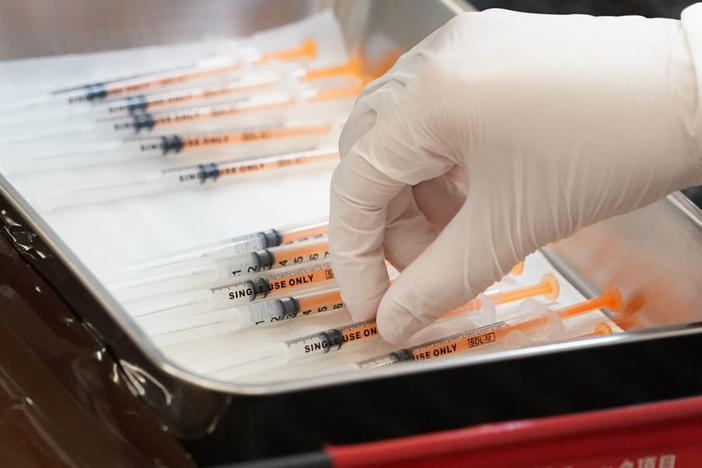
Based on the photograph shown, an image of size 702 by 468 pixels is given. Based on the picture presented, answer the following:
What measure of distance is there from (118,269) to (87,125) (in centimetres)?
39

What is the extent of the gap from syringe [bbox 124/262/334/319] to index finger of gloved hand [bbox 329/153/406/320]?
0.30 feet

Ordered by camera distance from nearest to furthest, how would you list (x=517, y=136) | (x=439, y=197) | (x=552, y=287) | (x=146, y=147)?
(x=517, y=136) → (x=439, y=197) → (x=552, y=287) → (x=146, y=147)

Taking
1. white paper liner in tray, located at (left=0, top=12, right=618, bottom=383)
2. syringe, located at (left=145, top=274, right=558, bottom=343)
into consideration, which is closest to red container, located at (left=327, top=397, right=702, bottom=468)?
white paper liner in tray, located at (left=0, top=12, right=618, bottom=383)

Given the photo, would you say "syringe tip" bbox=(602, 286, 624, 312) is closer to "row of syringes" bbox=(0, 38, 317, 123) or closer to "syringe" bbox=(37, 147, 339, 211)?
"syringe" bbox=(37, 147, 339, 211)

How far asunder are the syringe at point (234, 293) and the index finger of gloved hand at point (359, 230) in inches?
3.6

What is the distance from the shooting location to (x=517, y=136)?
3.33ft

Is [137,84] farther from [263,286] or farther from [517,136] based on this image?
[517,136]

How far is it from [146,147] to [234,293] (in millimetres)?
425

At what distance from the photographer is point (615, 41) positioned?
104 cm

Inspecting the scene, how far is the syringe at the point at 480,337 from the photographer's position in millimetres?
1152

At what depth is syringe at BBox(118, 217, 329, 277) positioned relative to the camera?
1.24 metres

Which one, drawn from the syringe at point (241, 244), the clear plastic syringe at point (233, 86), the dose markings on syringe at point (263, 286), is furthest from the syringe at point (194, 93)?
the dose markings on syringe at point (263, 286)

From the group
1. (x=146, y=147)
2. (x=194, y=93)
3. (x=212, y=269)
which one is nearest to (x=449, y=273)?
(x=212, y=269)

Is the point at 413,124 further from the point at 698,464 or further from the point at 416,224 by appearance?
the point at 698,464
